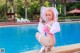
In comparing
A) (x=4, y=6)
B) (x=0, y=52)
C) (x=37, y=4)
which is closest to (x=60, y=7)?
(x=37, y=4)

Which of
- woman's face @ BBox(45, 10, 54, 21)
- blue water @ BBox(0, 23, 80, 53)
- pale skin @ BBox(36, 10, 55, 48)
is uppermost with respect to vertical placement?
woman's face @ BBox(45, 10, 54, 21)

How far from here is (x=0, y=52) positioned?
4484mm

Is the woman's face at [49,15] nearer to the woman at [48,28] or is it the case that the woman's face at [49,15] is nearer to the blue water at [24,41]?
the woman at [48,28]

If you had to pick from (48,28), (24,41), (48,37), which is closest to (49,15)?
(48,28)

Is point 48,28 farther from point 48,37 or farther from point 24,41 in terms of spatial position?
point 24,41

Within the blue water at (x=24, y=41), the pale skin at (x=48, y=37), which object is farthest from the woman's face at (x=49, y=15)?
the blue water at (x=24, y=41)

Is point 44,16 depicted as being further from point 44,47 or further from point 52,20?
point 44,47

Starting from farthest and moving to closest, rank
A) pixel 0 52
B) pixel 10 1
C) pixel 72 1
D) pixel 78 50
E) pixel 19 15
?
pixel 72 1
pixel 19 15
pixel 10 1
pixel 0 52
pixel 78 50

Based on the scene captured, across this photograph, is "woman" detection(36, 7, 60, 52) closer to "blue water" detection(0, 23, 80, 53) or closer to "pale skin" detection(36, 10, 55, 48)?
"pale skin" detection(36, 10, 55, 48)

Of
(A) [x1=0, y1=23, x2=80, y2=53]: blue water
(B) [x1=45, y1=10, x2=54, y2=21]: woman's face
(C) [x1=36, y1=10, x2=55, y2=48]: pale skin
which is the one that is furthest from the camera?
(A) [x1=0, y1=23, x2=80, y2=53]: blue water

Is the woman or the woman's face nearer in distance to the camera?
the woman

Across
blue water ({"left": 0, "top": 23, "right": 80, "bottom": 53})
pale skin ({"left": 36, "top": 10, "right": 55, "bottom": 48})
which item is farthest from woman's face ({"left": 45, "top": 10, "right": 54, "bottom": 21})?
blue water ({"left": 0, "top": 23, "right": 80, "bottom": 53})

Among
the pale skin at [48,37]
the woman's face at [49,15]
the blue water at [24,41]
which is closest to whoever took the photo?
the pale skin at [48,37]

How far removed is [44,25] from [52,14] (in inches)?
8.6
